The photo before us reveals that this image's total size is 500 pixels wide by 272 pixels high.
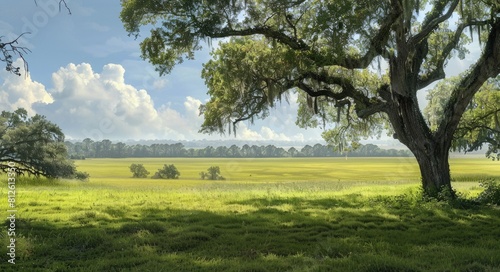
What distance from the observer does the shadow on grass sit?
24.7 ft

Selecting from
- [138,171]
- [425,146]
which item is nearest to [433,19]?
[425,146]

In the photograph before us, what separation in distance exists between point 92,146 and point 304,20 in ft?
385

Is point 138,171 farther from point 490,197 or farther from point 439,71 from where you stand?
point 490,197

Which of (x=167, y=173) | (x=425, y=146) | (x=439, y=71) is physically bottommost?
(x=167, y=173)

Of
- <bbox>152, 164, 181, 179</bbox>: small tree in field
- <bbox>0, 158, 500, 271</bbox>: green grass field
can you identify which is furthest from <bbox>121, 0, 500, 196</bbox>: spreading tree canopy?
<bbox>152, 164, 181, 179</bbox>: small tree in field

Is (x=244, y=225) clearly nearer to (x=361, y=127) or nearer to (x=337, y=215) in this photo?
(x=337, y=215)

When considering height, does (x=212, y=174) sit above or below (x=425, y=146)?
below

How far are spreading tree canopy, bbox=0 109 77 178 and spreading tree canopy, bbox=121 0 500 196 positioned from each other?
2703cm

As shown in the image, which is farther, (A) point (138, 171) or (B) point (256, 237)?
(A) point (138, 171)

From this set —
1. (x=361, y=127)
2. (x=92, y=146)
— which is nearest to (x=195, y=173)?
(x=361, y=127)

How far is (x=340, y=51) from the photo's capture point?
15.2m

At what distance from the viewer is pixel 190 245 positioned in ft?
30.6

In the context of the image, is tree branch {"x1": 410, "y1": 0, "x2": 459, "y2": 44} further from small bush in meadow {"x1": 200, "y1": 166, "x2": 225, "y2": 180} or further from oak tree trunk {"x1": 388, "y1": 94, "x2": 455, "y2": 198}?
small bush in meadow {"x1": 200, "y1": 166, "x2": 225, "y2": 180}

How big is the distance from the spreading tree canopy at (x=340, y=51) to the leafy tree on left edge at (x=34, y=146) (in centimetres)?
2703
